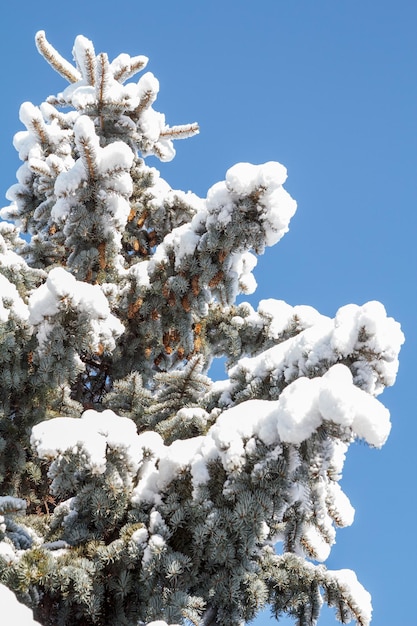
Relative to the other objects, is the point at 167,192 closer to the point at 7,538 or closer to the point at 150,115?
the point at 150,115

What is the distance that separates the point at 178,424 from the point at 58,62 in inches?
245

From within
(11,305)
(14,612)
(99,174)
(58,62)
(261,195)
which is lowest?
(14,612)

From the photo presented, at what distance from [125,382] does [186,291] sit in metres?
1.02

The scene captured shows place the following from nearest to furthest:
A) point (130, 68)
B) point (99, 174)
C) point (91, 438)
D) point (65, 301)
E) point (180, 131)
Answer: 1. point (91, 438)
2. point (65, 301)
3. point (99, 174)
4. point (130, 68)
5. point (180, 131)

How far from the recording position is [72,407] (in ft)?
18.0

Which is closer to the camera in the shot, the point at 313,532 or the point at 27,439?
the point at 313,532

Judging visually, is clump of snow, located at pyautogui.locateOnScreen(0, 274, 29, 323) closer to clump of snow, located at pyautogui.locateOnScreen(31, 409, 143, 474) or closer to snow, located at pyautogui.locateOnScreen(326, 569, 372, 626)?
clump of snow, located at pyautogui.locateOnScreen(31, 409, 143, 474)

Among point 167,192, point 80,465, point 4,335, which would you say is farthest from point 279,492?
point 167,192

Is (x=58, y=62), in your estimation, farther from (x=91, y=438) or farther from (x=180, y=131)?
(x=91, y=438)

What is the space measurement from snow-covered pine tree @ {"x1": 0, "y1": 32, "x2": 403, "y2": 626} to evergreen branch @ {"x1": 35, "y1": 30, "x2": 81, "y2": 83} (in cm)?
228

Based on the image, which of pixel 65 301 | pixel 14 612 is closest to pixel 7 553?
pixel 65 301

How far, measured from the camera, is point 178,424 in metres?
4.73

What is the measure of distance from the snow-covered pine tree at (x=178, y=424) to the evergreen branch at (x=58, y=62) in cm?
228

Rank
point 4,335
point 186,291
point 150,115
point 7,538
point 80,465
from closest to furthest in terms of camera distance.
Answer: point 80,465, point 7,538, point 4,335, point 186,291, point 150,115
